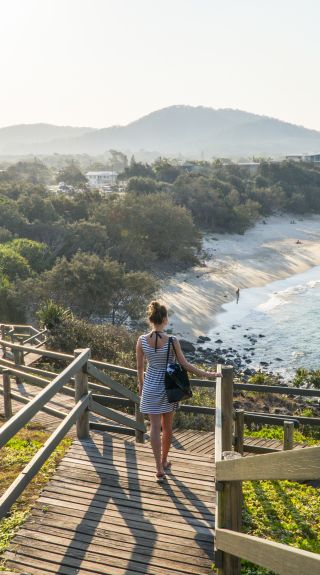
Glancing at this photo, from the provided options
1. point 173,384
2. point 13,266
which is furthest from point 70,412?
point 13,266

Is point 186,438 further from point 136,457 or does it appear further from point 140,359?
point 140,359

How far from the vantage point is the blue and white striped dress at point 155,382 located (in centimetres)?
552

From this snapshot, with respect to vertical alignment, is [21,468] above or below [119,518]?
below

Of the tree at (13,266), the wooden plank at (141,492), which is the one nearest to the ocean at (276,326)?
the tree at (13,266)

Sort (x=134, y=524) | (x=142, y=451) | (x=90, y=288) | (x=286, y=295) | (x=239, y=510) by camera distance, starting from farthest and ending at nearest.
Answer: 1. (x=286, y=295)
2. (x=90, y=288)
3. (x=142, y=451)
4. (x=134, y=524)
5. (x=239, y=510)

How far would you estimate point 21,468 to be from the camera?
6344mm

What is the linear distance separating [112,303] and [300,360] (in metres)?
9.77

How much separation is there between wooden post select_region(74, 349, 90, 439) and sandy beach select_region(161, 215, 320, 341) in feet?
77.1

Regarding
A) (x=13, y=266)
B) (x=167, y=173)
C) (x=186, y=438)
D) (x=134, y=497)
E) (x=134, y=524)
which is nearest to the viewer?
(x=134, y=524)

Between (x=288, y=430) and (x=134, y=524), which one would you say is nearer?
(x=134, y=524)

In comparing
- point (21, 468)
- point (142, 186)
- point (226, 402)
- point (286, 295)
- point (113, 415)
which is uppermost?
point (142, 186)

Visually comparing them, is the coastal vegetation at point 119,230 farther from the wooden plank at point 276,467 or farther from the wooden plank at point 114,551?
the wooden plank at point 276,467

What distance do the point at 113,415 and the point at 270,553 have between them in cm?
412

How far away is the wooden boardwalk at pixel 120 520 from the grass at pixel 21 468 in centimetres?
12
